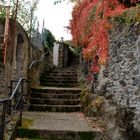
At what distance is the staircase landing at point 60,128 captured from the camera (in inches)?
319

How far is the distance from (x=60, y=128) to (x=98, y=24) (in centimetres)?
311

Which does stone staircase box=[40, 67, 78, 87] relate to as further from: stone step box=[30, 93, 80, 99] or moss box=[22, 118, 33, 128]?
moss box=[22, 118, 33, 128]

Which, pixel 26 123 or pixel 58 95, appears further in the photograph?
pixel 58 95

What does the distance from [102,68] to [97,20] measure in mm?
1427

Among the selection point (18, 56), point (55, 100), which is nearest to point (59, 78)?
point (55, 100)

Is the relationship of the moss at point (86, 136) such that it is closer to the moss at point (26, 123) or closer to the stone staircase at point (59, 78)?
the moss at point (26, 123)

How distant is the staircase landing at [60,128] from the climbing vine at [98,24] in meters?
1.96

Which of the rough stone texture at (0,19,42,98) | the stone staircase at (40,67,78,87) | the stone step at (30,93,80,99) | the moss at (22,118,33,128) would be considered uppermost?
the rough stone texture at (0,19,42,98)

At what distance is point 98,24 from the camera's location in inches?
384

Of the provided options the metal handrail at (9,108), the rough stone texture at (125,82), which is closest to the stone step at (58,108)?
the rough stone texture at (125,82)

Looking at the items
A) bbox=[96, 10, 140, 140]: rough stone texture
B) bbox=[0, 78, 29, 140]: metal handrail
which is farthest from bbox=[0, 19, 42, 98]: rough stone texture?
bbox=[96, 10, 140, 140]: rough stone texture

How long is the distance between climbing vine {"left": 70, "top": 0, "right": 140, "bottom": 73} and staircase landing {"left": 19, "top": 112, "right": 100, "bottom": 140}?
1.96 meters

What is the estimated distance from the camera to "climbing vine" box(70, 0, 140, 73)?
941cm

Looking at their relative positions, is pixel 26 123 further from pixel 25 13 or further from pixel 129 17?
pixel 25 13
